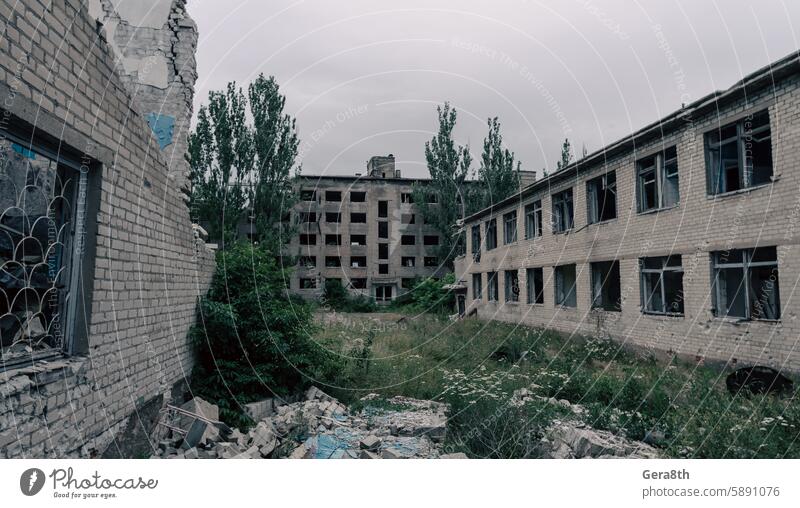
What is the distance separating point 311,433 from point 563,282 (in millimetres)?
12428

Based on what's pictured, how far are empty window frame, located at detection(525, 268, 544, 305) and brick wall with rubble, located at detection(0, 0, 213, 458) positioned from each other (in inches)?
548

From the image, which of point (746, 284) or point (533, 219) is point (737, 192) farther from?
point (533, 219)

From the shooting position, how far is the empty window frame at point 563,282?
1625 centimetres

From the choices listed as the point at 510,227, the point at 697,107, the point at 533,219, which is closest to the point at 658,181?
the point at 697,107

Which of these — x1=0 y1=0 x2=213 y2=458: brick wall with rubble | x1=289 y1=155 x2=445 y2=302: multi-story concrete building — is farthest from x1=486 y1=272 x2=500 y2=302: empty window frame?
x1=0 y1=0 x2=213 y2=458: brick wall with rubble

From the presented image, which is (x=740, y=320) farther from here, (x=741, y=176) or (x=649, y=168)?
(x=649, y=168)

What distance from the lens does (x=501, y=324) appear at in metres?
19.4

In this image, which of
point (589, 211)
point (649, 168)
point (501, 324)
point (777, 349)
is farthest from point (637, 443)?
point (501, 324)

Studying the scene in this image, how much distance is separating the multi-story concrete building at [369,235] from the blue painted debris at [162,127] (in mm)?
26722

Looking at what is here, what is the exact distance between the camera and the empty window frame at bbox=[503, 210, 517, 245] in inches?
795

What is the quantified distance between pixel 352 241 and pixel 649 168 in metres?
25.7

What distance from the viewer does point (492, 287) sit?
882 inches

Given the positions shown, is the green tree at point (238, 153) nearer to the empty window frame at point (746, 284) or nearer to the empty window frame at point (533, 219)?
the empty window frame at point (533, 219)

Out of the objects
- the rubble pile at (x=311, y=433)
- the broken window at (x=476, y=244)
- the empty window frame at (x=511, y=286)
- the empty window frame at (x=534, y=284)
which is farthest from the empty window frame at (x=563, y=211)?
the rubble pile at (x=311, y=433)
